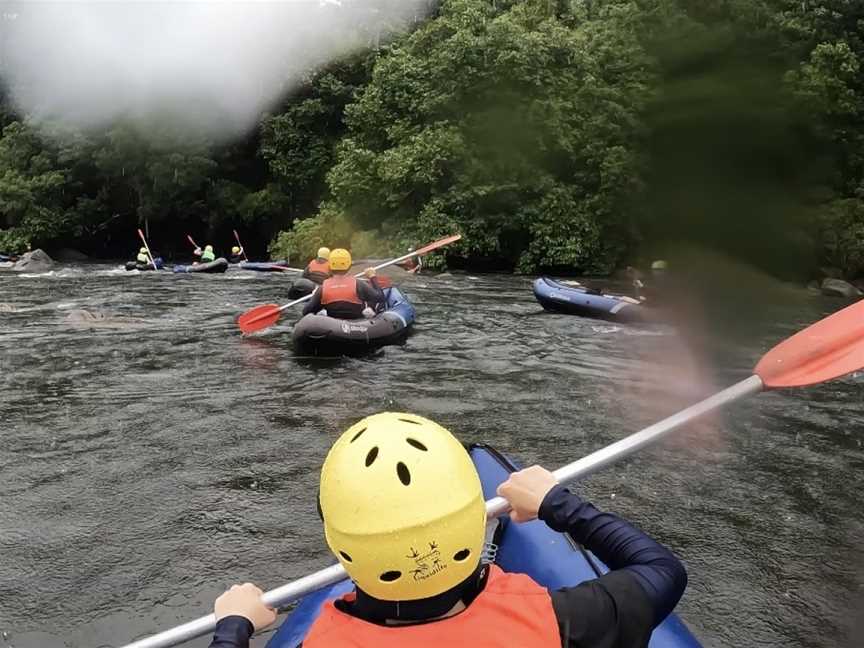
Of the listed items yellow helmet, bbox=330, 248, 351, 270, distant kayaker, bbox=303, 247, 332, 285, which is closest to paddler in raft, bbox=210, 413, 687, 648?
yellow helmet, bbox=330, 248, 351, 270

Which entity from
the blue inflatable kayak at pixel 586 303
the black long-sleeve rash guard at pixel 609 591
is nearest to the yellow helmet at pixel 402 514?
the black long-sleeve rash guard at pixel 609 591

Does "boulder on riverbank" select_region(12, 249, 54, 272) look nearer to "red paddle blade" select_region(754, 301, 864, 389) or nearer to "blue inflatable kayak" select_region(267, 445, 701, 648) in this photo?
"blue inflatable kayak" select_region(267, 445, 701, 648)

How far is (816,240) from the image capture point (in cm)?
523

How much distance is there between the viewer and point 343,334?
745cm

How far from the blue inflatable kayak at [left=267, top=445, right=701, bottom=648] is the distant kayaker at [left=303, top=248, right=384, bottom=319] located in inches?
217

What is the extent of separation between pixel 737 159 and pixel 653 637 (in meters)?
2.98

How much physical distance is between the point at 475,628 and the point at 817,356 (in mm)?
2436

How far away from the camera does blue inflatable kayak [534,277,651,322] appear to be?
9.62 metres

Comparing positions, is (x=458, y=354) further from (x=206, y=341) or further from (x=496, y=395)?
(x=206, y=341)

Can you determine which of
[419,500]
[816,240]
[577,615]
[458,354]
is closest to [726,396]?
[577,615]

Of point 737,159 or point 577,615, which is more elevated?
point 737,159

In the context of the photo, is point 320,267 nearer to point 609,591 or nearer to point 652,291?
point 652,291

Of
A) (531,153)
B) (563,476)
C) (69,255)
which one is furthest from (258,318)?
(69,255)

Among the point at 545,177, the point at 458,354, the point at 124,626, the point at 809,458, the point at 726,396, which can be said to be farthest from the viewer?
the point at 545,177
